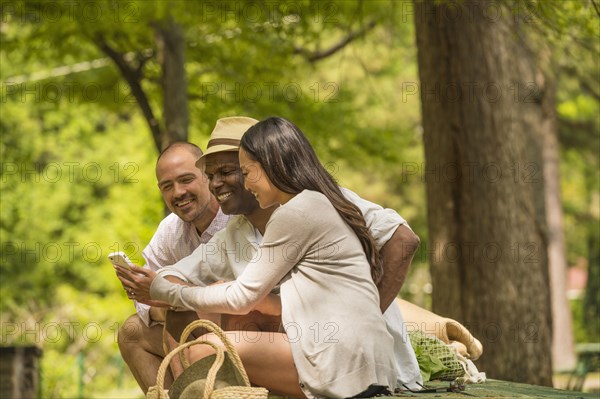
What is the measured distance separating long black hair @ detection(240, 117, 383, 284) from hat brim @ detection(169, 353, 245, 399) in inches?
33.1

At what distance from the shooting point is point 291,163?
16.5 ft

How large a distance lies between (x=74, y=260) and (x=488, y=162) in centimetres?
2427

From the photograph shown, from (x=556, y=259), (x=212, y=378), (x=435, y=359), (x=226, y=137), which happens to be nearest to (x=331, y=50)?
(x=435, y=359)

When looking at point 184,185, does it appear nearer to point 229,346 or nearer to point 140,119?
point 229,346

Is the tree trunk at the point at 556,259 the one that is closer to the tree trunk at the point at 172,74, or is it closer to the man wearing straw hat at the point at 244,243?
the tree trunk at the point at 172,74

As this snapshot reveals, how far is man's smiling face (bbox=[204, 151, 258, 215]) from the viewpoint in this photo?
5.53 m

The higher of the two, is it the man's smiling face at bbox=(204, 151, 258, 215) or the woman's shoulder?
the man's smiling face at bbox=(204, 151, 258, 215)

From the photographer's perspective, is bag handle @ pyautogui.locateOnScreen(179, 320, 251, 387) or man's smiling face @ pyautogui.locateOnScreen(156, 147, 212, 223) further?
man's smiling face @ pyautogui.locateOnScreen(156, 147, 212, 223)

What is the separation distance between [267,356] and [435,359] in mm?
1572

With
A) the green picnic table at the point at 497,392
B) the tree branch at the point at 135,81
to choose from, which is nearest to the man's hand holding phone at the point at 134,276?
the green picnic table at the point at 497,392

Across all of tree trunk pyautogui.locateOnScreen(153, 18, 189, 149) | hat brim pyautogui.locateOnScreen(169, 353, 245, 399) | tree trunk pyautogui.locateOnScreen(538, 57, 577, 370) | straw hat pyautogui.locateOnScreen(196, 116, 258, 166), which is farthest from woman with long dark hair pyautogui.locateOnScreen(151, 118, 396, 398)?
tree trunk pyautogui.locateOnScreen(538, 57, 577, 370)

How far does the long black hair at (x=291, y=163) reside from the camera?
4992 millimetres

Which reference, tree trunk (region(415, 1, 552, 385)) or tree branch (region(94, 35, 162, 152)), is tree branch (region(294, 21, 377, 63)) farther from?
tree trunk (region(415, 1, 552, 385))

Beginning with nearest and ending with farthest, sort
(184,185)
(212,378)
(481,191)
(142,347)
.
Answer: (212,378) < (142,347) < (184,185) < (481,191)
